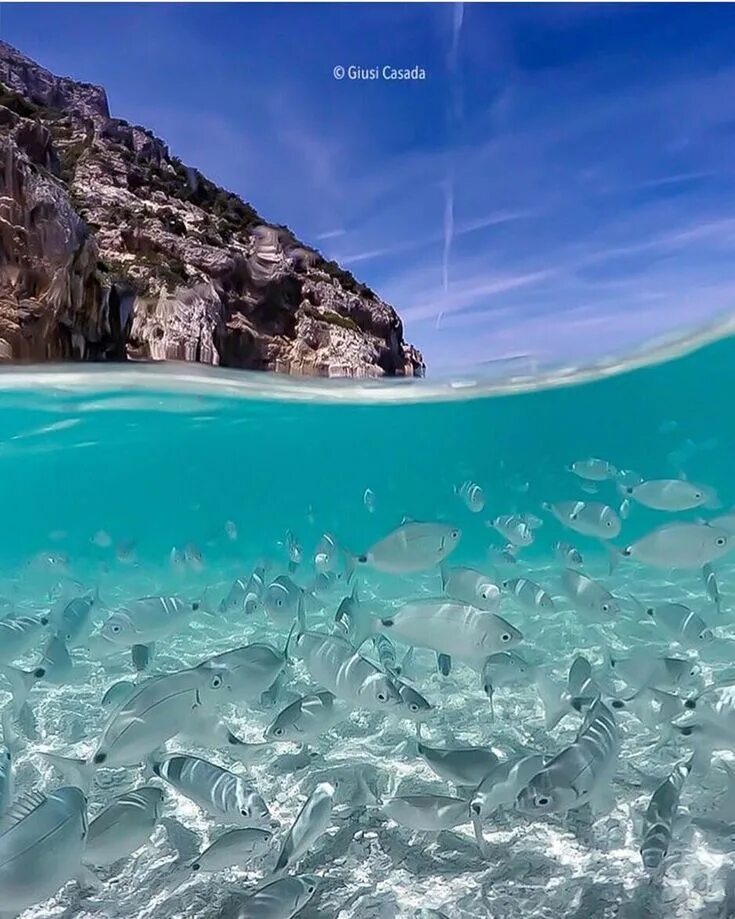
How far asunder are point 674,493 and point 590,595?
4.20ft

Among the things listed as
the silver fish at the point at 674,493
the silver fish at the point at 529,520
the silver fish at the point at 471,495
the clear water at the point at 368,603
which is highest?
the silver fish at the point at 674,493

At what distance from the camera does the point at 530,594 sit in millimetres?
5980

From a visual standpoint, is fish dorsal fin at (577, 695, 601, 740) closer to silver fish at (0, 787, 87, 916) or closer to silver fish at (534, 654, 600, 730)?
silver fish at (534, 654, 600, 730)

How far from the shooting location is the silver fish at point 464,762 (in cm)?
351

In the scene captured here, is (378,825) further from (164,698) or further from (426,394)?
(426,394)

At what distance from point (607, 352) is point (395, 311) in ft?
23.1

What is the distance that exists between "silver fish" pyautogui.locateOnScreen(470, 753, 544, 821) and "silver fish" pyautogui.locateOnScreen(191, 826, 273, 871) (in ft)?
3.33

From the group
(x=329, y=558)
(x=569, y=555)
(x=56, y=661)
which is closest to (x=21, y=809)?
(x=56, y=661)

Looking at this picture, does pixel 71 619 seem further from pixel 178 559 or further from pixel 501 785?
pixel 178 559

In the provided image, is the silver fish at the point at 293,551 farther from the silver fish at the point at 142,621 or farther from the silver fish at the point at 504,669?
the silver fish at the point at 504,669

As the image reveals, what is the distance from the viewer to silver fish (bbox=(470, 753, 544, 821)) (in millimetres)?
3312

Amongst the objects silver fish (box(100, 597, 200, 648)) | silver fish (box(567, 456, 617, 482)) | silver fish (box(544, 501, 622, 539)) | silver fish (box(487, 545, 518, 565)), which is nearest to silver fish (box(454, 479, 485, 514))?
silver fish (box(487, 545, 518, 565))

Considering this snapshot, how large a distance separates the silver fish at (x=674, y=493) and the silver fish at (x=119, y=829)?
4.65 m

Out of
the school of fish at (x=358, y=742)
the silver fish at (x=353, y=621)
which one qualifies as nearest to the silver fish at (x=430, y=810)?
the school of fish at (x=358, y=742)
